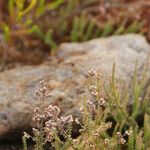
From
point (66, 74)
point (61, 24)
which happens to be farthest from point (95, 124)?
point (61, 24)

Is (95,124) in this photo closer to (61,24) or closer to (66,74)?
(66,74)

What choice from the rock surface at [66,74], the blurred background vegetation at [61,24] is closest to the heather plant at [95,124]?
the rock surface at [66,74]

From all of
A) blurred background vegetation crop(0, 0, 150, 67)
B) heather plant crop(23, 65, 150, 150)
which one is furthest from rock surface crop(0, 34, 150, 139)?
blurred background vegetation crop(0, 0, 150, 67)

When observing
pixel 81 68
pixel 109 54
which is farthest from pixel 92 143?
A: pixel 109 54

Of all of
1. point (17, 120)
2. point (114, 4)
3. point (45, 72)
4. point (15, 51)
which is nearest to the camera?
point (17, 120)

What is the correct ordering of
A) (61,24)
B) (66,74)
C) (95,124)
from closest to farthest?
1. (95,124)
2. (66,74)
3. (61,24)

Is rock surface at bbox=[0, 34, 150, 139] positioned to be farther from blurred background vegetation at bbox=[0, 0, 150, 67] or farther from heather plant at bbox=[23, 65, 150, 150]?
blurred background vegetation at bbox=[0, 0, 150, 67]

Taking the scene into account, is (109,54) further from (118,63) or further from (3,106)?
(3,106)
